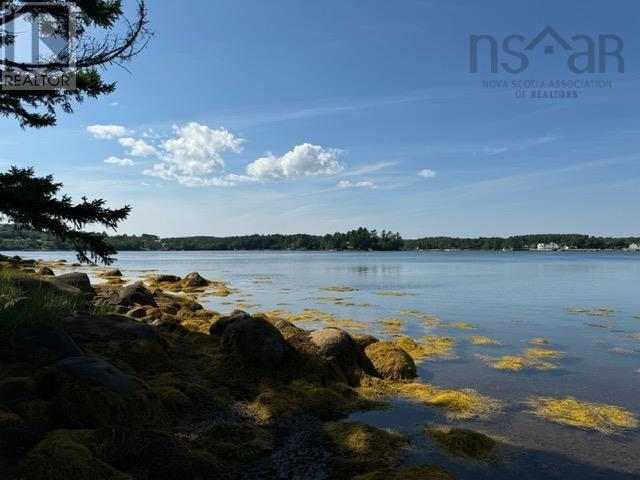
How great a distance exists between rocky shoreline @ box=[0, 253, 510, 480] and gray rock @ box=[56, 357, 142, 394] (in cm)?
3

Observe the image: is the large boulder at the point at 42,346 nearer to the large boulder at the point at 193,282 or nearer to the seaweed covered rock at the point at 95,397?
the seaweed covered rock at the point at 95,397

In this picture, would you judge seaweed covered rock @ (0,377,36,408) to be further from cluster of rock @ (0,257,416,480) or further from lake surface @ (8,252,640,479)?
lake surface @ (8,252,640,479)

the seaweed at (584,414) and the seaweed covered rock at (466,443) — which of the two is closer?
the seaweed covered rock at (466,443)

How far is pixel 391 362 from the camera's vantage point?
43.3ft

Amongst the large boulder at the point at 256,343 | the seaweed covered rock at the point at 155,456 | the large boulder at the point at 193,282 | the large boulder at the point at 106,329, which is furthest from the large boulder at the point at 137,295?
the large boulder at the point at 193,282

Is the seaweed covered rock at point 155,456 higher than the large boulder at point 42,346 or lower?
A: lower

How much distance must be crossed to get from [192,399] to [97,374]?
7.40 feet

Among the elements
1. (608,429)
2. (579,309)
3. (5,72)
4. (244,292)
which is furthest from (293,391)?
(244,292)

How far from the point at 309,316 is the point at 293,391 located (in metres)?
14.1

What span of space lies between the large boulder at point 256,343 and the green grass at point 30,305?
16.0ft

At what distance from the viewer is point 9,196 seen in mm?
9789

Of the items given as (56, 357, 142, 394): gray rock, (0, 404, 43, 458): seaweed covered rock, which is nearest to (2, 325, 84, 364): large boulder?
(56, 357, 142, 394): gray rock

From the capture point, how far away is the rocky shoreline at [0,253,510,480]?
657 centimetres

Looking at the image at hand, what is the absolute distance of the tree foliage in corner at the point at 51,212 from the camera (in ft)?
A: 32.9
